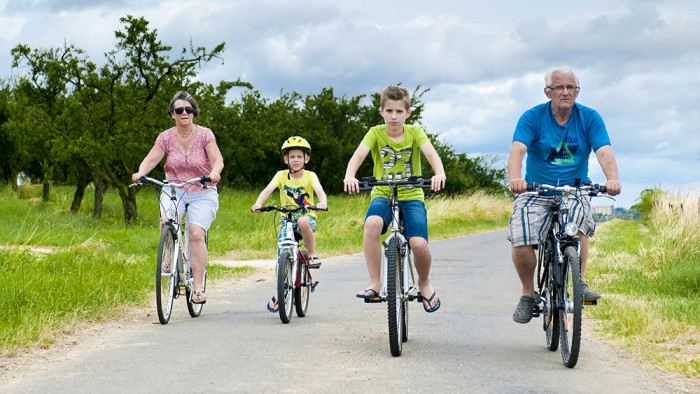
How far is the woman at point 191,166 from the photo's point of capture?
726 centimetres

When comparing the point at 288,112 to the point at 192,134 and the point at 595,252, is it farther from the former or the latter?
the point at 192,134

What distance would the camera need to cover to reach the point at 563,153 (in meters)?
5.65

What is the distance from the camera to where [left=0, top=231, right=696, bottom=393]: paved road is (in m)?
4.61

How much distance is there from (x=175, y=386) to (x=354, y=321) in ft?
9.52

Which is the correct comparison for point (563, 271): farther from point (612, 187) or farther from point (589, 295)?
point (612, 187)

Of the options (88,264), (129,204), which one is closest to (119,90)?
(129,204)

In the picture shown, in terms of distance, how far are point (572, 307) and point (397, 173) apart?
170 centimetres

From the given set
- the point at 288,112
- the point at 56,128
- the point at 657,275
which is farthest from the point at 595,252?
the point at 288,112

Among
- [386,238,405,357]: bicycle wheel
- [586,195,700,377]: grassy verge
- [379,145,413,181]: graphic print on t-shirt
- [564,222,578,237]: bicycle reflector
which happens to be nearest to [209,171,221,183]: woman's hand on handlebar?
[379,145,413,181]: graphic print on t-shirt

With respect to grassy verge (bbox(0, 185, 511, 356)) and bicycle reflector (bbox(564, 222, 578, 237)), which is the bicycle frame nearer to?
bicycle reflector (bbox(564, 222, 578, 237))

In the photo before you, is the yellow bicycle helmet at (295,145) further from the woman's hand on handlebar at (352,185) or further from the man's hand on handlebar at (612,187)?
the man's hand on handlebar at (612,187)

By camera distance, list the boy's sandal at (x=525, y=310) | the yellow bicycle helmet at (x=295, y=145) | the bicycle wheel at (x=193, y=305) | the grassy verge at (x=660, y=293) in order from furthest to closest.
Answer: the yellow bicycle helmet at (x=295, y=145) → the bicycle wheel at (x=193, y=305) → the grassy verge at (x=660, y=293) → the boy's sandal at (x=525, y=310)

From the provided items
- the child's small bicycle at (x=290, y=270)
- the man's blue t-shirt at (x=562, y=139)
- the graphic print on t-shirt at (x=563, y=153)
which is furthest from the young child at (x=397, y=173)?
the child's small bicycle at (x=290, y=270)

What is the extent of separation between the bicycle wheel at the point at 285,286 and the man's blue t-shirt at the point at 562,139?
2454 mm
